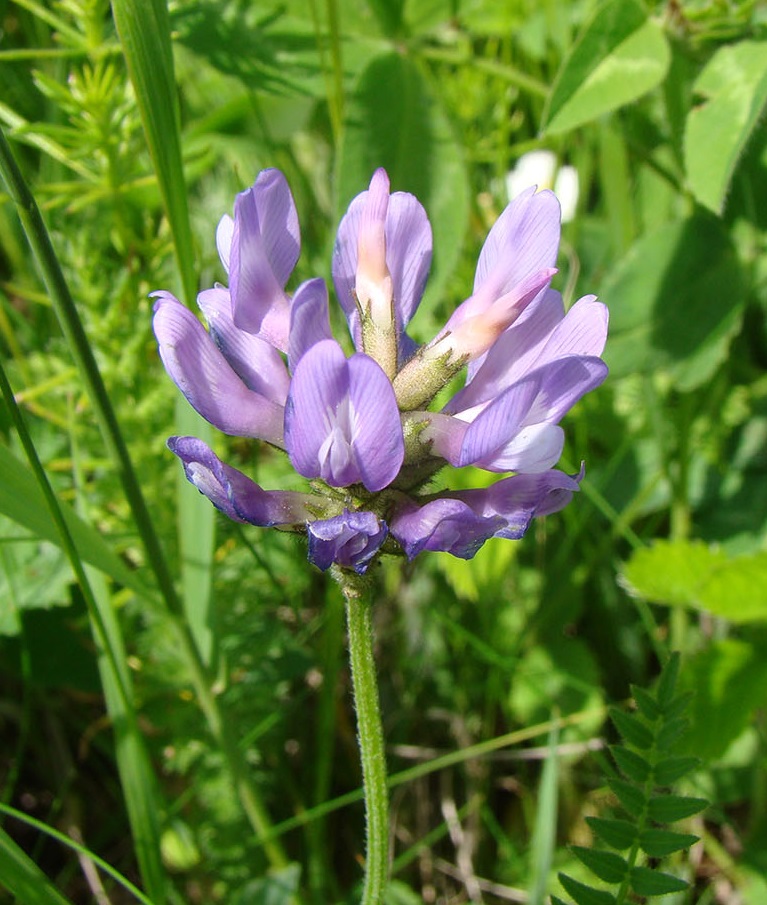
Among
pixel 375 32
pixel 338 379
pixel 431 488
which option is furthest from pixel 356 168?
A: pixel 338 379

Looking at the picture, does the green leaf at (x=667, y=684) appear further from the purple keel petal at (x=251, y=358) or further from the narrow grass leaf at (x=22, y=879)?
the narrow grass leaf at (x=22, y=879)

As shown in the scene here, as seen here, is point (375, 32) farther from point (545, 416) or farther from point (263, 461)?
point (545, 416)

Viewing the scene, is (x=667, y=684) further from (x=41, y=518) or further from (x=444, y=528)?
(x=41, y=518)

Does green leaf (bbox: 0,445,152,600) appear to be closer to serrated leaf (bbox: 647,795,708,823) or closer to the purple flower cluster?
the purple flower cluster

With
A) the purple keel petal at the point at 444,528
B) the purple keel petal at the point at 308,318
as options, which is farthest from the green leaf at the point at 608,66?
the purple keel petal at the point at 444,528

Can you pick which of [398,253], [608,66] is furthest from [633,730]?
[608,66]

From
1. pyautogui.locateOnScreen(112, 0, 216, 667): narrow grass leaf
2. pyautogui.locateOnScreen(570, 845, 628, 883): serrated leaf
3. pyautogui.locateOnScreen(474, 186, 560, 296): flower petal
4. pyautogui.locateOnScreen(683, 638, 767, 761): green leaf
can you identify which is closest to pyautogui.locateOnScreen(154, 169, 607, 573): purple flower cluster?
pyautogui.locateOnScreen(474, 186, 560, 296): flower petal

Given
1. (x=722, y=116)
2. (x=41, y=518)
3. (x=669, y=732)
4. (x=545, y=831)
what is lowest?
(x=545, y=831)
